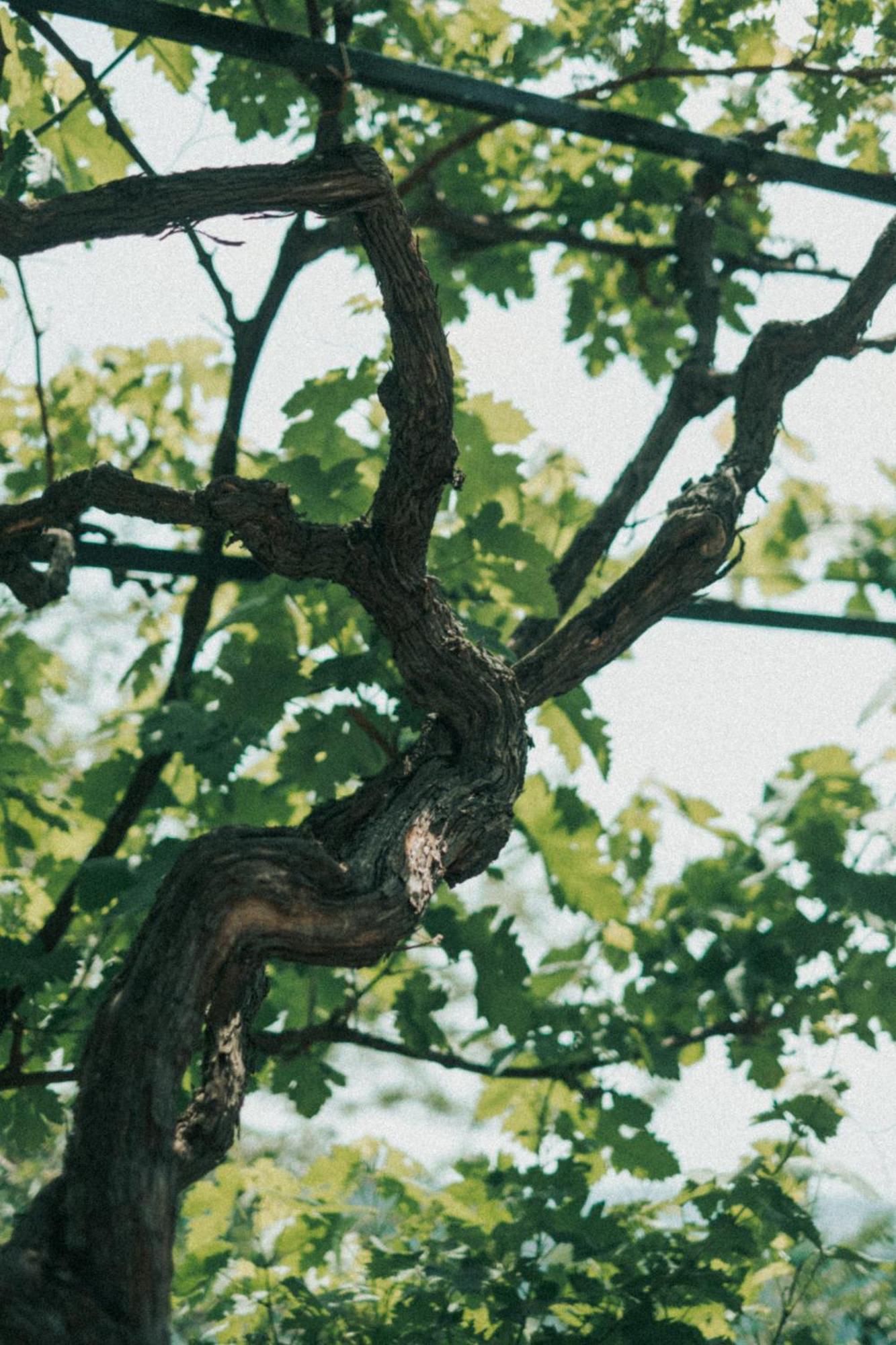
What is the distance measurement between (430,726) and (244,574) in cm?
91

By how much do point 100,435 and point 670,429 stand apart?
5.35 ft

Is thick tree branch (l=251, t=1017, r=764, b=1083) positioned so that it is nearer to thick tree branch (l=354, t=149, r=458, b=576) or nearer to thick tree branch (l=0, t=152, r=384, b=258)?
thick tree branch (l=354, t=149, r=458, b=576)

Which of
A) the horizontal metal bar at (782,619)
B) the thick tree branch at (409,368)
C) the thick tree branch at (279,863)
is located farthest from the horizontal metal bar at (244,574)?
the thick tree branch at (409,368)

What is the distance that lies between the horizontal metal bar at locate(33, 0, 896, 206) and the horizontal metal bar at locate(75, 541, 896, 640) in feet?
3.02

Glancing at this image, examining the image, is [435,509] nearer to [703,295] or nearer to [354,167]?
[354,167]

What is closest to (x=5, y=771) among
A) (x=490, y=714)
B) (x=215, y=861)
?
(x=490, y=714)

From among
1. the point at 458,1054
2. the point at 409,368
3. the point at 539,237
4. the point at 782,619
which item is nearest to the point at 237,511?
the point at 409,368

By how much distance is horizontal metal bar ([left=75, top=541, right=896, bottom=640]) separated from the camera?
2695 mm

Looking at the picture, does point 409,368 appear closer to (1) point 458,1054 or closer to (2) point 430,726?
(2) point 430,726

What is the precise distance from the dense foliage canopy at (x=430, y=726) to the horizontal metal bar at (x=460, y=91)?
87mm

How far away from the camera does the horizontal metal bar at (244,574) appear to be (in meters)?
2.70

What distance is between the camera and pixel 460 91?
282cm

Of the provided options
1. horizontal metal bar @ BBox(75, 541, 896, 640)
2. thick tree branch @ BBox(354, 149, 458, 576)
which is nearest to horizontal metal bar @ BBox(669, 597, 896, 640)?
horizontal metal bar @ BBox(75, 541, 896, 640)

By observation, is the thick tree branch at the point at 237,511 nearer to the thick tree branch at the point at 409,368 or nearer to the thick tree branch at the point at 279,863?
the thick tree branch at the point at 279,863
